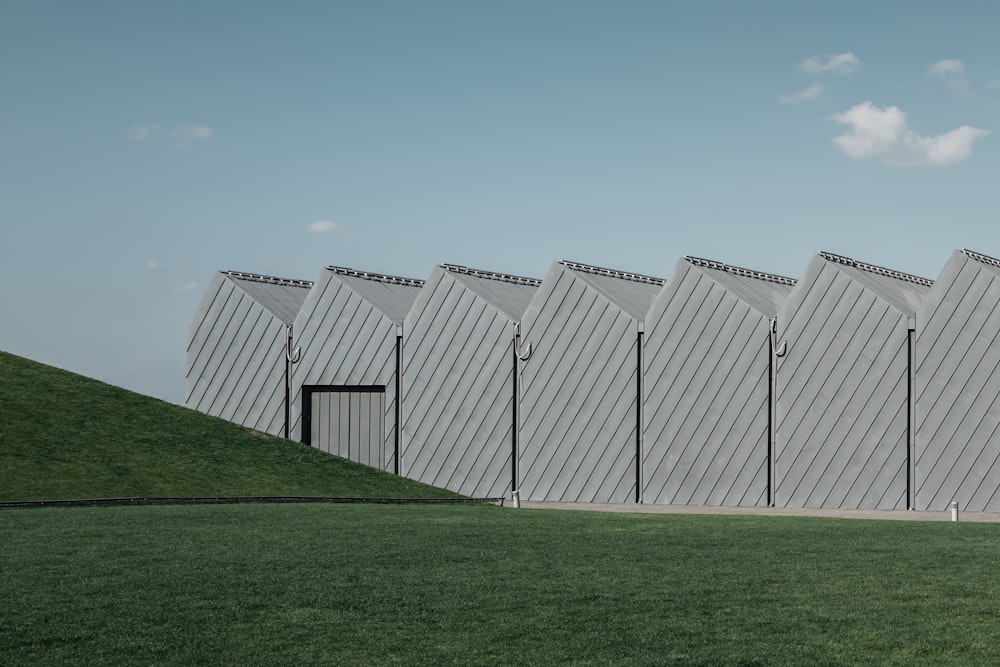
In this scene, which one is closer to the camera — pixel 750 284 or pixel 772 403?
pixel 772 403

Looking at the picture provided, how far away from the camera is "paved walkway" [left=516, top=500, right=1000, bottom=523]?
30.5 metres

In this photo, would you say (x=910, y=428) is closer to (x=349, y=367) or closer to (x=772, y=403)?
(x=772, y=403)

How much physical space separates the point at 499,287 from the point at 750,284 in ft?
31.7

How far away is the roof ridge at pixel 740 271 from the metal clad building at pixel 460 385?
6.81m

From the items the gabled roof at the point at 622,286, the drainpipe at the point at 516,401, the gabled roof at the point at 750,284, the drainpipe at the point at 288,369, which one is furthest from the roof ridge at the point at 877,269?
the drainpipe at the point at 288,369

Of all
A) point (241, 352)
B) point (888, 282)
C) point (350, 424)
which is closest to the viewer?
point (888, 282)

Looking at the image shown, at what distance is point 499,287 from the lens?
140ft

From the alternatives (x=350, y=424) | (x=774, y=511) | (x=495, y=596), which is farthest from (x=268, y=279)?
(x=495, y=596)

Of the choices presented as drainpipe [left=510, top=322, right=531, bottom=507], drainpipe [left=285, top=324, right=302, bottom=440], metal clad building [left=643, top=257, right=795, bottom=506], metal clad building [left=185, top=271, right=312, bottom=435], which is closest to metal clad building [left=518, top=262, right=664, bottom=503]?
drainpipe [left=510, top=322, right=531, bottom=507]

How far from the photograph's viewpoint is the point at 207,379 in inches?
1833

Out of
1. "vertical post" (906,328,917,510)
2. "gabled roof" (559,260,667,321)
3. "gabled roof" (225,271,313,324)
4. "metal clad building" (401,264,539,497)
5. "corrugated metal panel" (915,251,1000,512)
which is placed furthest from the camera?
"gabled roof" (225,271,313,324)

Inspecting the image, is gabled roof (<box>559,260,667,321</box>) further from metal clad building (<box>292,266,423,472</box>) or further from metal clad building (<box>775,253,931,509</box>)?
metal clad building (<box>292,266,423,472</box>)

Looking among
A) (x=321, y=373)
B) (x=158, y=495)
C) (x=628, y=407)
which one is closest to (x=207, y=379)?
(x=321, y=373)

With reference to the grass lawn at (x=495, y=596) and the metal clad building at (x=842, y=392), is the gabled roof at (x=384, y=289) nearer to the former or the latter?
the metal clad building at (x=842, y=392)
